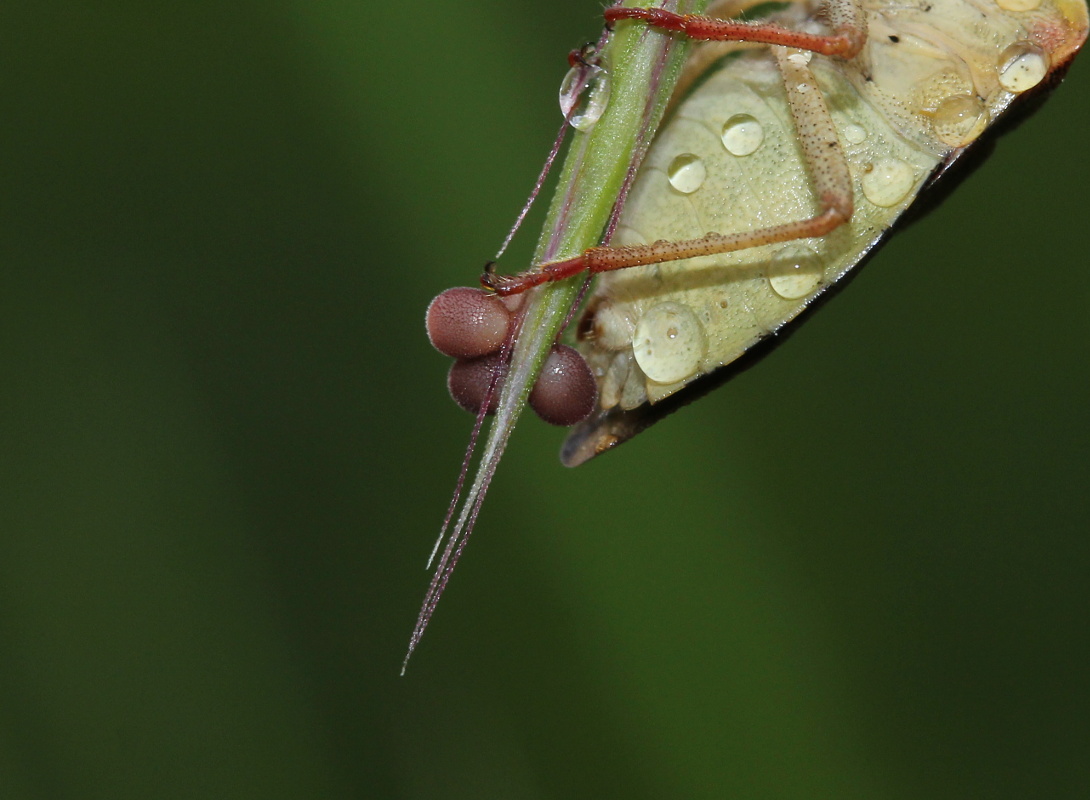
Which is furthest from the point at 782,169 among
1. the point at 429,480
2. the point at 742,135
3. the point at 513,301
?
the point at 429,480

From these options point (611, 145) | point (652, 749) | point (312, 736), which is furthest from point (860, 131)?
point (312, 736)

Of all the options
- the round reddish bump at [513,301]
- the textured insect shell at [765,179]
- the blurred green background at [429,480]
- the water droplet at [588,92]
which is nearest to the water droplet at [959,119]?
the textured insect shell at [765,179]

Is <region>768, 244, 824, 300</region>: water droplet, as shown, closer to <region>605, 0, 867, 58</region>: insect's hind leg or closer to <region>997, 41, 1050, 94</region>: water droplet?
<region>605, 0, 867, 58</region>: insect's hind leg

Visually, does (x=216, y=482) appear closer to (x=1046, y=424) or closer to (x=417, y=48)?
(x=417, y=48)

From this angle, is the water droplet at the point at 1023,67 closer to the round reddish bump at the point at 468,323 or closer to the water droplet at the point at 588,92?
the water droplet at the point at 588,92

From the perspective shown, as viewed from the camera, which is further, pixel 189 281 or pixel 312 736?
pixel 189 281

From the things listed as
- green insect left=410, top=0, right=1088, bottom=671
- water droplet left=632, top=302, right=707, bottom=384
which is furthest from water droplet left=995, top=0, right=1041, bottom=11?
water droplet left=632, top=302, right=707, bottom=384

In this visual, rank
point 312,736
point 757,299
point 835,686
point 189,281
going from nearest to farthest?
point 757,299, point 835,686, point 312,736, point 189,281
